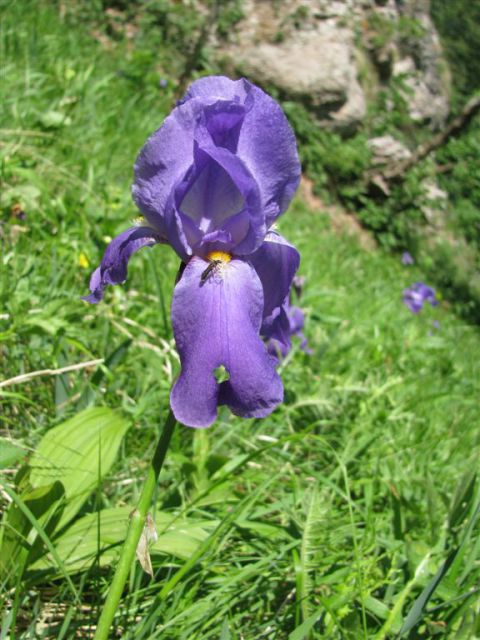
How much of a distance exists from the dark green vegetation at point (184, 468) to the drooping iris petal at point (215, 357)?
15.5 inches

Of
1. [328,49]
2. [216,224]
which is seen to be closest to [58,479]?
[216,224]

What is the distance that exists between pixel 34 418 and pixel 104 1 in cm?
732

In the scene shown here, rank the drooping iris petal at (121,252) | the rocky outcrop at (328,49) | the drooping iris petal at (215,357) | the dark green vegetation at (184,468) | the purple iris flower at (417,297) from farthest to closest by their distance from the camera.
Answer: the rocky outcrop at (328,49)
the purple iris flower at (417,297)
the dark green vegetation at (184,468)
the drooping iris petal at (121,252)
the drooping iris petal at (215,357)

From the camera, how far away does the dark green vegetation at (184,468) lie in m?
1.24

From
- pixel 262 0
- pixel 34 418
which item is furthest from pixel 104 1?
pixel 34 418

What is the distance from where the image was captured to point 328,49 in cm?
902

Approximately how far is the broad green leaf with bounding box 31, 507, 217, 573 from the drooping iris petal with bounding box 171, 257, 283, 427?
516 mm

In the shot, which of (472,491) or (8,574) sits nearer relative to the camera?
(8,574)

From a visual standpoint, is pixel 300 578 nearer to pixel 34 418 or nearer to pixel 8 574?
pixel 8 574

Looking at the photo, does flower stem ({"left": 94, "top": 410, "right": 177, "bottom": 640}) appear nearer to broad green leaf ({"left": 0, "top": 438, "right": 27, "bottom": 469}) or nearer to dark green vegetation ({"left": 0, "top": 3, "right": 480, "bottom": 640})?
dark green vegetation ({"left": 0, "top": 3, "right": 480, "bottom": 640})

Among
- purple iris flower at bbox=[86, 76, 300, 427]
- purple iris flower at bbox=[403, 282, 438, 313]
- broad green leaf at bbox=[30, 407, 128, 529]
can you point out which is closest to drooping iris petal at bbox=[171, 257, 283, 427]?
purple iris flower at bbox=[86, 76, 300, 427]

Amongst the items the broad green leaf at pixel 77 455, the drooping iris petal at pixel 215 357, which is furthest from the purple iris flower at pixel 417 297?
the drooping iris petal at pixel 215 357

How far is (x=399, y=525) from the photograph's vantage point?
5.39 feet

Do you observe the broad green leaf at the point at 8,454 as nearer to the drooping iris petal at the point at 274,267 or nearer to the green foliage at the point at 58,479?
the green foliage at the point at 58,479
